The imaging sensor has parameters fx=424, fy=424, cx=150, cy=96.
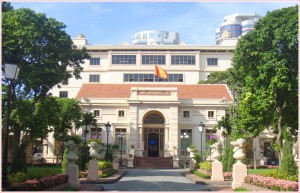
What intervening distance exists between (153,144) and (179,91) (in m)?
8.86

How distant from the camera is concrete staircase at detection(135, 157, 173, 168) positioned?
4484 centimetres

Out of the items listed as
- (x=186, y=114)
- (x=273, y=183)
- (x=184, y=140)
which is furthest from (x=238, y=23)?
(x=273, y=183)

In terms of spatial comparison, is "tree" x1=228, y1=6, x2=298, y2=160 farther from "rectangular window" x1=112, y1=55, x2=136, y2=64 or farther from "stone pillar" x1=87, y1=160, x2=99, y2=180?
"rectangular window" x1=112, y1=55, x2=136, y2=64

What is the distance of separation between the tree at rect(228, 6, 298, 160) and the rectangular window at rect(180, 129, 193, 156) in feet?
66.5

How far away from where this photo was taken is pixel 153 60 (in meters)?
68.8

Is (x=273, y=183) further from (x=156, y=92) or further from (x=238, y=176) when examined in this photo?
(x=156, y=92)

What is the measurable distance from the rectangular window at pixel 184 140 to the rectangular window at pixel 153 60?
2030 centimetres

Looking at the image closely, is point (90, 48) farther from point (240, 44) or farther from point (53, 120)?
point (240, 44)

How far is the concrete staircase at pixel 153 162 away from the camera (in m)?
44.8

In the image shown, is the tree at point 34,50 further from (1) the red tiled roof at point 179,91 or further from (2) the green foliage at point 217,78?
(2) the green foliage at point 217,78

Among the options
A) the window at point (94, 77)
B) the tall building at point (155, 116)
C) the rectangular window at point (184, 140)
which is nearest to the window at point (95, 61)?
the window at point (94, 77)

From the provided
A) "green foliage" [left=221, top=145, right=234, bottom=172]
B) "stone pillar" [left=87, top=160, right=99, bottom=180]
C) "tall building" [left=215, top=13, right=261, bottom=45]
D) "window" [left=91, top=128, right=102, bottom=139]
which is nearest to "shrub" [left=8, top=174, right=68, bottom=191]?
"stone pillar" [left=87, top=160, right=99, bottom=180]

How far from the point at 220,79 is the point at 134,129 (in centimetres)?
2007

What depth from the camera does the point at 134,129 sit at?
4888cm
